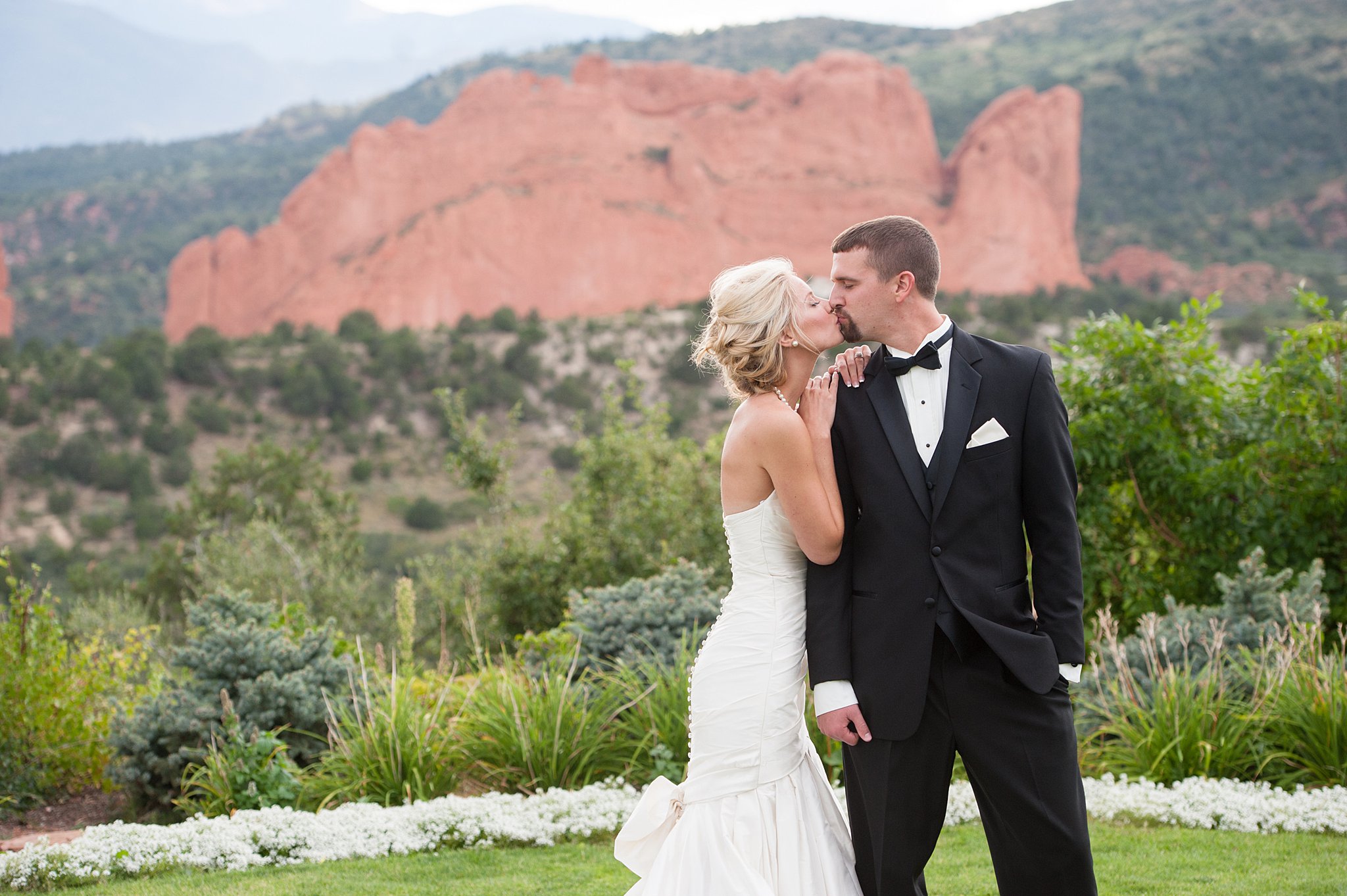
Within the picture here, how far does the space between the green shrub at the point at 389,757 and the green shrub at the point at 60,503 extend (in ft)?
69.0

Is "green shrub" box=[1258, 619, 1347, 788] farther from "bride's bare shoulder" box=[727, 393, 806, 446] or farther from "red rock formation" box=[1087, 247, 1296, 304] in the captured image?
"red rock formation" box=[1087, 247, 1296, 304]

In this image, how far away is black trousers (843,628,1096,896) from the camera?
2.65 m

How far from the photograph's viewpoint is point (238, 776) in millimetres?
5176

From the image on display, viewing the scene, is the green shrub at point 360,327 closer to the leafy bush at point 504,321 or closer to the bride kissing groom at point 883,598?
the leafy bush at point 504,321

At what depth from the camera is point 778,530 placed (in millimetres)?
2982

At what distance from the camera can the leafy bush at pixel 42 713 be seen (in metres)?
5.66

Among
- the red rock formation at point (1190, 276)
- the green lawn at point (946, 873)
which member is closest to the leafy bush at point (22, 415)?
the green lawn at point (946, 873)

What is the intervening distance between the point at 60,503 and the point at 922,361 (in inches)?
978

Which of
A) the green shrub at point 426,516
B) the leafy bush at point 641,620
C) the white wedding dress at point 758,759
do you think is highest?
the white wedding dress at point 758,759

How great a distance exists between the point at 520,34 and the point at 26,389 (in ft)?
491

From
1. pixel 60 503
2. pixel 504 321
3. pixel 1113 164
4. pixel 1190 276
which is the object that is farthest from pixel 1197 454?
pixel 1113 164

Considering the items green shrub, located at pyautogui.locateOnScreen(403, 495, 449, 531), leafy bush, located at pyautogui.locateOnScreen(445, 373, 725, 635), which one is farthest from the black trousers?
green shrub, located at pyautogui.locateOnScreen(403, 495, 449, 531)

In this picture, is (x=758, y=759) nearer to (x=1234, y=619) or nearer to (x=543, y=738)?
(x=543, y=738)

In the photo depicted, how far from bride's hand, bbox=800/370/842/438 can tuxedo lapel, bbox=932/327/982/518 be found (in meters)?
0.30
